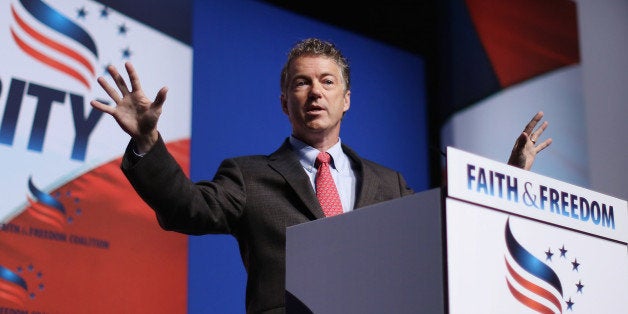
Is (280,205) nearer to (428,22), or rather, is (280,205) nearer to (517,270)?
(517,270)

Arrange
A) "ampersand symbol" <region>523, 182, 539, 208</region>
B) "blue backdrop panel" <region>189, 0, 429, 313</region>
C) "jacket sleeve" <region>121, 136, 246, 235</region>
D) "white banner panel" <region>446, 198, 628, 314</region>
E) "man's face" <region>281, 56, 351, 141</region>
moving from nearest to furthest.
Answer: "white banner panel" <region>446, 198, 628, 314</region>, "ampersand symbol" <region>523, 182, 539, 208</region>, "jacket sleeve" <region>121, 136, 246, 235</region>, "man's face" <region>281, 56, 351, 141</region>, "blue backdrop panel" <region>189, 0, 429, 313</region>

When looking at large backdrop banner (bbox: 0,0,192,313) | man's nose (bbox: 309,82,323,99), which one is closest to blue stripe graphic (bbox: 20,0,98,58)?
large backdrop banner (bbox: 0,0,192,313)

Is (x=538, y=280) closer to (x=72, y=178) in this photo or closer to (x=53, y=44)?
(x=72, y=178)

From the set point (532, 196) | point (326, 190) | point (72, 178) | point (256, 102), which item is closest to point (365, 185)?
point (326, 190)

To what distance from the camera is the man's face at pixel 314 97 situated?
1930 mm

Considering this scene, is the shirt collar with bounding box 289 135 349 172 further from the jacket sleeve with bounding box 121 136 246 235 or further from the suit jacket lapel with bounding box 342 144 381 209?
the jacket sleeve with bounding box 121 136 246 235

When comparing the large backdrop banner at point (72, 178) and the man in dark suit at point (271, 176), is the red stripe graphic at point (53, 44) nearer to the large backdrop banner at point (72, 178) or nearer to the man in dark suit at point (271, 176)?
the large backdrop banner at point (72, 178)

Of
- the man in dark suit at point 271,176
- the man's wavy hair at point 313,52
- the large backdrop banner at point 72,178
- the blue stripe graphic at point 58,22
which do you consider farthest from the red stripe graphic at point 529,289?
the blue stripe graphic at point 58,22

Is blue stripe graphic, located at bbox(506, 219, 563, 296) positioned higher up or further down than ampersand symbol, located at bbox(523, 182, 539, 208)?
further down

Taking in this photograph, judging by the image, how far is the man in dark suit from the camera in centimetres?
141

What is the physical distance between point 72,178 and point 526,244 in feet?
6.50

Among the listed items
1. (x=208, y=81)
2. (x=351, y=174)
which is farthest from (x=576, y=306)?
(x=208, y=81)

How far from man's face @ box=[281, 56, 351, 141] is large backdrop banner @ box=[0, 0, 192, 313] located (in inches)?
40.7

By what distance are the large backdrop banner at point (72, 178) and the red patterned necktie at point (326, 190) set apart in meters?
1.22
